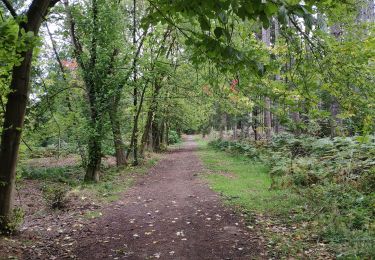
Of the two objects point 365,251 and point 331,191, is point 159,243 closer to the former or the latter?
point 365,251

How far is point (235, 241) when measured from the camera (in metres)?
5.93

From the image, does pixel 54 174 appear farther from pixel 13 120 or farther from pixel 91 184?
pixel 13 120

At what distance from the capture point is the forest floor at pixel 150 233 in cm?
557

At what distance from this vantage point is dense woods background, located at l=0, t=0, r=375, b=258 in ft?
12.3

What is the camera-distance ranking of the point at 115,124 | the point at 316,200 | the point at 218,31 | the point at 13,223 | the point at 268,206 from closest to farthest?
1. the point at 218,31
2. the point at 13,223
3. the point at 316,200
4. the point at 268,206
5. the point at 115,124

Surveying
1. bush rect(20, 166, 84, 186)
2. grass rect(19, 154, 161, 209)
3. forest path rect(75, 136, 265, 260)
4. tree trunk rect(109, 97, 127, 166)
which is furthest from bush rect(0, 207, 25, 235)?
bush rect(20, 166, 84, 186)

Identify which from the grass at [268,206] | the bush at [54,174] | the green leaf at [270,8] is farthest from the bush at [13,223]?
the bush at [54,174]

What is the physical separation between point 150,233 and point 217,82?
3.53 metres

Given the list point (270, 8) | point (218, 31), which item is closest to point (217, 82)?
point (218, 31)

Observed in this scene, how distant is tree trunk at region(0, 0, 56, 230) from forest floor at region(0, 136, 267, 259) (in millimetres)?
859

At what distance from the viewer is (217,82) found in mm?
4477

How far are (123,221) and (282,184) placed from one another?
4.68m

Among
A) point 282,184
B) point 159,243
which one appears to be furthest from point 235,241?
point 282,184

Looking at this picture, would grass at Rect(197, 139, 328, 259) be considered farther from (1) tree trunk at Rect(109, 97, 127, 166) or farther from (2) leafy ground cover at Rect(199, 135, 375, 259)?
(1) tree trunk at Rect(109, 97, 127, 166)
